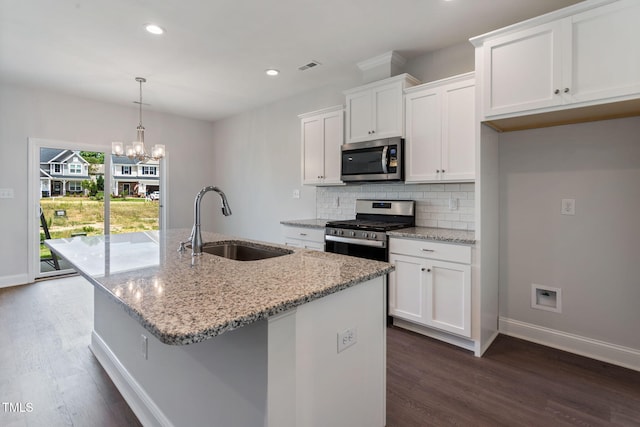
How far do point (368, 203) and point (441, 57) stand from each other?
1.64 metres

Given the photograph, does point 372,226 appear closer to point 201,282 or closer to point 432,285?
point 432,285

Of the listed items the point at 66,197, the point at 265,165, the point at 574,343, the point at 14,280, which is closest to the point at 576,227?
the point at 574,343

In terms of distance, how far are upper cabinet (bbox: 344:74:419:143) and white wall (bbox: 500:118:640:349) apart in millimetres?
970

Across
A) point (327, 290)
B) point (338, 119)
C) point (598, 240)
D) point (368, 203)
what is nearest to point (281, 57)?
point (338, 119)

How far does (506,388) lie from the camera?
203 cm

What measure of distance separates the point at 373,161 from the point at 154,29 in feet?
7.53

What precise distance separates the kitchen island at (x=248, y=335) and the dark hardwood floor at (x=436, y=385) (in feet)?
1.03

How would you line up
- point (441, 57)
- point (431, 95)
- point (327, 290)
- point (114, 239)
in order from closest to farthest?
1. point (327, 290)
2. point (114, 239)
3. point (431, 95)
4. point (441, 57)

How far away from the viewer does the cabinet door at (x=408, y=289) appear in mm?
2697

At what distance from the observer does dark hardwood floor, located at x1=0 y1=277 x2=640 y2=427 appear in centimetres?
176

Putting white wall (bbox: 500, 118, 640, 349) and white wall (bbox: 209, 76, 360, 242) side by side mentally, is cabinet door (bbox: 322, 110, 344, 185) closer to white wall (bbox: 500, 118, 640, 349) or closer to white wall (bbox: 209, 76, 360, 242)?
white wall (bbox: 209, 76, 360, 242)

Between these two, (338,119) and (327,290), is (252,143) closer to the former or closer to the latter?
(338,119)

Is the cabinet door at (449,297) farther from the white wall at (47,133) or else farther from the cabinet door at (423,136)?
the white wall at (47,133)

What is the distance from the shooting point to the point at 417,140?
2986 mm
